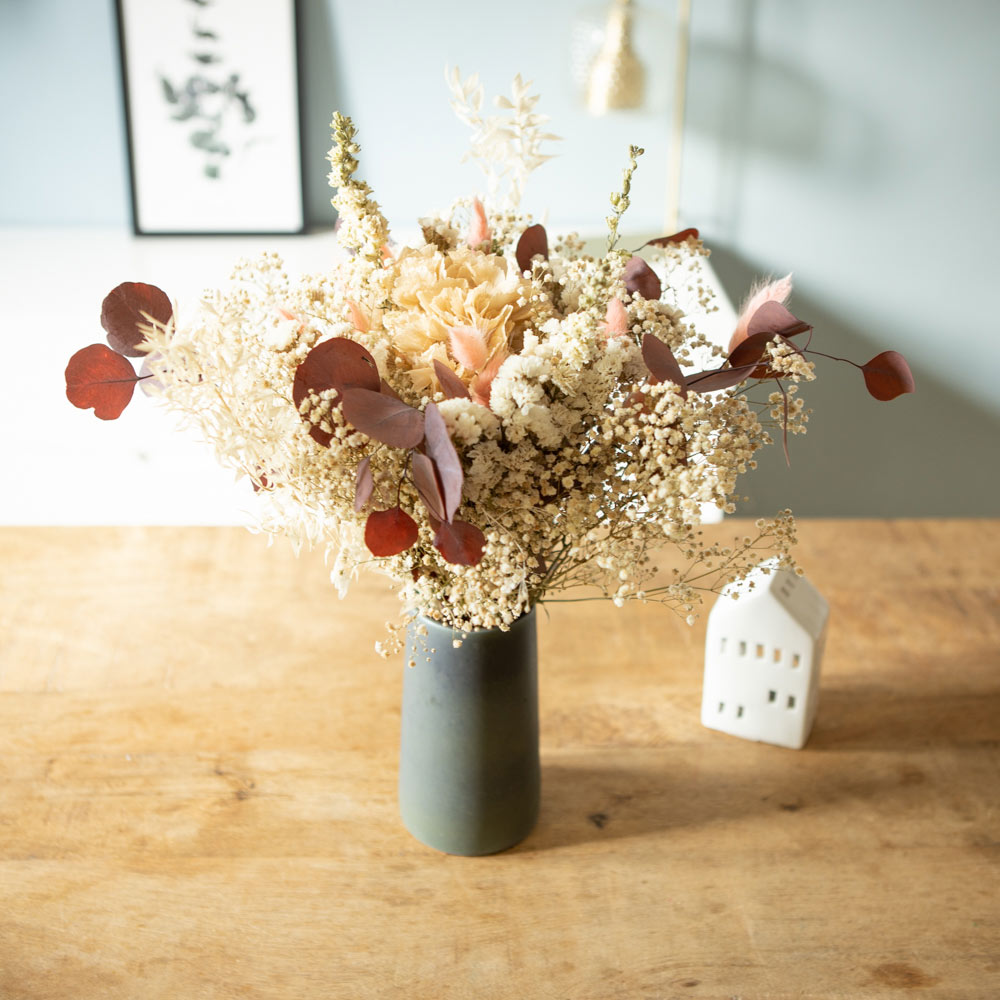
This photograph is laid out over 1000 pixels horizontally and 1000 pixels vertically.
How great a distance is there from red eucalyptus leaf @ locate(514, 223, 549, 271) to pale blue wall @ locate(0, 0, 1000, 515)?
163 centimetres

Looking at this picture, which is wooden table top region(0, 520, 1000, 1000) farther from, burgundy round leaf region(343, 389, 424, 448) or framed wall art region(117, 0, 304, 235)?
framed wall art region(117, 0, 304, 235)

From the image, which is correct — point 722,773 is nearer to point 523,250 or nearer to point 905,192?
point 523,250

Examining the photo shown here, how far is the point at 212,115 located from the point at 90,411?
69 centimetres

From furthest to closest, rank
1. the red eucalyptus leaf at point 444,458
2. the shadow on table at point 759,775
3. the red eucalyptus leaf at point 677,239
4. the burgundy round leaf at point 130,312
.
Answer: the shadow on table at point 759,775 → the red eucalyptus leaf at point 677,239 → the burgundy round leaf at point 130,312 → the red eucalyptus leaf at point 444,458

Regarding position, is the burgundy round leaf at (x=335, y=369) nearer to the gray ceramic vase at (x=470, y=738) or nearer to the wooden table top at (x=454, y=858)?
the gray ceramic vase at (x=470, y=738)

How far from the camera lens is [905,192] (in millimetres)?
2578

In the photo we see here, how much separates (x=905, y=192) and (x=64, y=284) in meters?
1.94

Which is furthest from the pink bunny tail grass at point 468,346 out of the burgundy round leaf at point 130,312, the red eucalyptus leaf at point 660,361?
the burgundy round leaf at point 130,312

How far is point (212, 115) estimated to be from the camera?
2346 millimetres

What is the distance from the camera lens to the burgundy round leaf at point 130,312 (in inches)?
30.3

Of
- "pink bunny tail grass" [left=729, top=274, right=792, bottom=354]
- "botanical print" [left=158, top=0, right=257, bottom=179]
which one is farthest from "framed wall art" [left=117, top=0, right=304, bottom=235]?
"pink bunny tail grass" [left=729, top=274, right=792, bottom=354]

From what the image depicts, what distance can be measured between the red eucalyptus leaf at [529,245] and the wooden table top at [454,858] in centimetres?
49

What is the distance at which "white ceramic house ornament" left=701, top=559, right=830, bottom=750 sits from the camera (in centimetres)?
104

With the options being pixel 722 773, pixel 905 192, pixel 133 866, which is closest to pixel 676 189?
pixel 905 192
